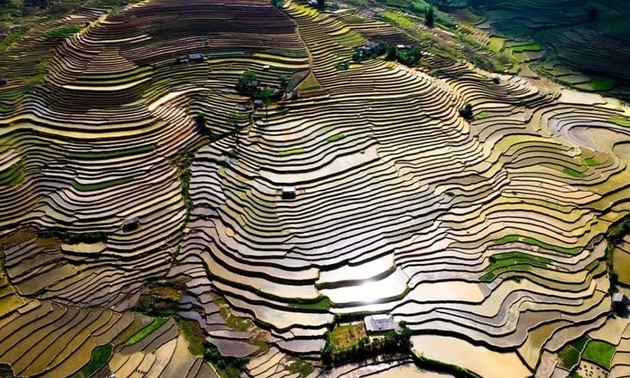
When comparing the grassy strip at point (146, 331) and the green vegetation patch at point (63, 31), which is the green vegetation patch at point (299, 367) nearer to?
the grassy strip at point (146, 331)

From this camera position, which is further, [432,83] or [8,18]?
[8,18]

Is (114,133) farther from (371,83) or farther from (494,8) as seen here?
(494,8)

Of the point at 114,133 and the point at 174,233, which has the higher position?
the point at 114,133

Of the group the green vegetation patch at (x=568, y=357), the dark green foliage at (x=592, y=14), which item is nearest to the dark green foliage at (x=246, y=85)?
the green vegetation patch at (x=568, y=357)

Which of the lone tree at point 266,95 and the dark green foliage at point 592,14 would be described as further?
the dark green foliage at point 592,14

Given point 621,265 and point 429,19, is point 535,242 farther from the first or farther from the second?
point 429,19

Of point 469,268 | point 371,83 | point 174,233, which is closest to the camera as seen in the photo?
point 469,268

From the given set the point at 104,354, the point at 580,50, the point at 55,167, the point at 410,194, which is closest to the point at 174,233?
the point at 104,354
